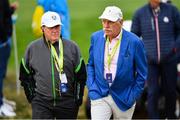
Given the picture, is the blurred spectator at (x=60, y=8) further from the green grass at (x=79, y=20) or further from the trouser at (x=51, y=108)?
the green grass at (x=79, y=20)

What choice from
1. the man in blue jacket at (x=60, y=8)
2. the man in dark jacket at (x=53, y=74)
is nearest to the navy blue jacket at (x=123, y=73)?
the man in dark jacket at (x=53, y=74)

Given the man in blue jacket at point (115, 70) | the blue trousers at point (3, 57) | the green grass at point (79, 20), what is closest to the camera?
the man in blue jacket at point (115, 70)

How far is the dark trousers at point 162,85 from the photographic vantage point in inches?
407

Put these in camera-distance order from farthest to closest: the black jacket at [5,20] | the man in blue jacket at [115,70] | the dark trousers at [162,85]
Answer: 1. the black jacket at [5,20]
2. the dark trousers at [162,85]
3. the man in blue jacket at [115,70]

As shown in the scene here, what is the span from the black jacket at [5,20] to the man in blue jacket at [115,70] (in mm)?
3143

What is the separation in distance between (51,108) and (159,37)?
2.74 m

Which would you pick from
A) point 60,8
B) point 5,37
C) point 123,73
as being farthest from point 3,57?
point 123,73

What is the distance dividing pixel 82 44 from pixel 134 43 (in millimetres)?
8979

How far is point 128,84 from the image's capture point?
8.11 metres

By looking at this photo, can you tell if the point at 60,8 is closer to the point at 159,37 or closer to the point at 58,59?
the point at 159,37

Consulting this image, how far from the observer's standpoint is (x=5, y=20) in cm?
1102

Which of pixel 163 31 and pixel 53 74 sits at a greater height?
pixel 163 31

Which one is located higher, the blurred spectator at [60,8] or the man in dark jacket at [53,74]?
the blurred spectator at [60,8]

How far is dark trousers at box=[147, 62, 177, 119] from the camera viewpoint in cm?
1034
